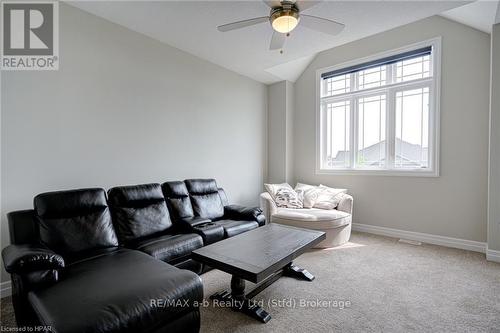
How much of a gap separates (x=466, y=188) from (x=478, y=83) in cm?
141

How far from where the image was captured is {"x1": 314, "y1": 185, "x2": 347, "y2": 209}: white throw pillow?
3.94 metres

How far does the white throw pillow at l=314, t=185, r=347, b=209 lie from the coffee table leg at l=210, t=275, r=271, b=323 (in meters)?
2.24

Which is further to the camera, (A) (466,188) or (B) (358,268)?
(A) (466,188)

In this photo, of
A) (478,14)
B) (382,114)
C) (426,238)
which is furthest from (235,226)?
(478,14)

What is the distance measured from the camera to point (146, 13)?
2672 mm

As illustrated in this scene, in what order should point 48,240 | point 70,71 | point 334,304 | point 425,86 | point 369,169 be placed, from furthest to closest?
point 369,169, point 425,86, point 70,71, point 334,304, point 48,240

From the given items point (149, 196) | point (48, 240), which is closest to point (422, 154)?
point (149, 196)

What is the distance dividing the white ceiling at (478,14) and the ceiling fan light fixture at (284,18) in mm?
2357

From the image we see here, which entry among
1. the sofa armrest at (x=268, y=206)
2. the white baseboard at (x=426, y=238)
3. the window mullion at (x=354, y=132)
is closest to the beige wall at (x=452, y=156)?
the white baseboard at (x=426, y=238)

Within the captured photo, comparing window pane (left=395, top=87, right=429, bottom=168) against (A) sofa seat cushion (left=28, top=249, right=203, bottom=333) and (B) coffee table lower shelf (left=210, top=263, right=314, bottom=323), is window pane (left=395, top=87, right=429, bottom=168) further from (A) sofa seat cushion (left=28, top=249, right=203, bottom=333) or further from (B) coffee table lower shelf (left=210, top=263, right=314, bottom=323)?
(A) sofa seat cushion (left=28, top=249, right=203, bottom=333)

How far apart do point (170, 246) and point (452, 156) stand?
3876mm

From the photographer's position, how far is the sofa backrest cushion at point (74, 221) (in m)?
2.02

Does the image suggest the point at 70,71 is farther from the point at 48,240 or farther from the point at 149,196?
the point at 48,240

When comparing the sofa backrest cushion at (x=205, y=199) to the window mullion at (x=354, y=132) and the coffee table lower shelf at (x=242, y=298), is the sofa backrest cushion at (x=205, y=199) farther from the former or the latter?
the window mullion at (x=354, y=132)
